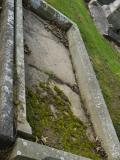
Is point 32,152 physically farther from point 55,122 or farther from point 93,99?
point 93,99

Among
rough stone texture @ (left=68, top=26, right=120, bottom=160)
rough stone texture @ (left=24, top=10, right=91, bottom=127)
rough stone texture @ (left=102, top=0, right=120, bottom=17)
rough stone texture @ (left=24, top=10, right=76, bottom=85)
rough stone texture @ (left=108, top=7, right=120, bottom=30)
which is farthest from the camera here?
rough stone texture @ (left=102, top=0, right=120, bottom=17)

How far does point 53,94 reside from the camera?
589cm

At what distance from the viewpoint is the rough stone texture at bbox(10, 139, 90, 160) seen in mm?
4004

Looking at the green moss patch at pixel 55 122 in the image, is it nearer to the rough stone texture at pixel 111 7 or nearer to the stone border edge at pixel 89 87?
the stone border edge at pixel 89 87

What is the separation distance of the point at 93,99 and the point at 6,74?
1951 mm

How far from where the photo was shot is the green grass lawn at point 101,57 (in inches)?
309

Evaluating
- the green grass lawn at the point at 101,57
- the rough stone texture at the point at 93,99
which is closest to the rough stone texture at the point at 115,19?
the green grass lawn at the point at 101,57

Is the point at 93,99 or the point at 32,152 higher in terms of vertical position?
the point at 32,152

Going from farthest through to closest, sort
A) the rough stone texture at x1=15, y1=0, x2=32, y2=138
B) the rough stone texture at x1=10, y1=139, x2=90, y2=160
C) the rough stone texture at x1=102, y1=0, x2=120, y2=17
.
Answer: the rough stone texture at x1=102, y1=0, x2=120, y2=17
the rough stone texture at x1=15, y1=0, x2=32, y2=138
the rough stone texture at x1=10, y1=139, x2=90, y2=160

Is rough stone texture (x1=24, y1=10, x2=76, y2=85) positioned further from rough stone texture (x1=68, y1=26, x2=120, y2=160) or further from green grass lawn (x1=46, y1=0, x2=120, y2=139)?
green grass lawn (x1=46, y1=0, x2=120, y2=139)

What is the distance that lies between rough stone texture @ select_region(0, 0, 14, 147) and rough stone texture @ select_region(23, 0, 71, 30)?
1.44 m

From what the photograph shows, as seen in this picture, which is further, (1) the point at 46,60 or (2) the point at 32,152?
(1) the point at 46,60

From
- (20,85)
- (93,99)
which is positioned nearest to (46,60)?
(93,99)

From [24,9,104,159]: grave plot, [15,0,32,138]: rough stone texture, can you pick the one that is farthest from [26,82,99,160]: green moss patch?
Answer: [15,0,32,138]: rough stone texture
